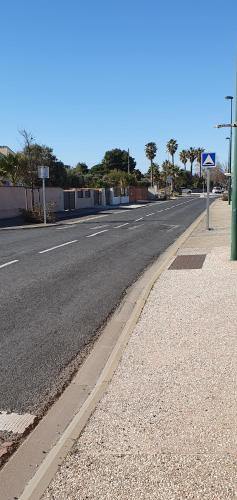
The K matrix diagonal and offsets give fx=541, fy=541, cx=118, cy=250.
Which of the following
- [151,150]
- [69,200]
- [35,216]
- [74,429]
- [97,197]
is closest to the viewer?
[74,429]

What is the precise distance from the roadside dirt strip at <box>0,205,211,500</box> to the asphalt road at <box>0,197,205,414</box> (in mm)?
231

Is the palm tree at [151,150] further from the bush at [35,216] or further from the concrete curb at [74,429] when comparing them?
the concrete curb at [74,429]

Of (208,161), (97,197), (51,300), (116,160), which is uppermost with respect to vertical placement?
(116,160)

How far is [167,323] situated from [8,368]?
2.21 meters

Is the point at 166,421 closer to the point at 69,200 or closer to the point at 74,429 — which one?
the point at 74,429

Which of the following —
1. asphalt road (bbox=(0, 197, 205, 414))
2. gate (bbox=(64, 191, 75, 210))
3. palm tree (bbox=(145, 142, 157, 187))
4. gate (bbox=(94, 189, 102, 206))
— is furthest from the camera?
palm tree (bbox=(145, 142, 157, 187))

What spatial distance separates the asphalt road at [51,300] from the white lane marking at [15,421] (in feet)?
0.48

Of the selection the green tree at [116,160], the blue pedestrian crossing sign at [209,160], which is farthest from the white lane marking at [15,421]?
the green tree at [116,160]

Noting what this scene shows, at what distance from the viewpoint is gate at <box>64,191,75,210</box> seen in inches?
1778

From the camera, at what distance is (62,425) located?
4.25 meters

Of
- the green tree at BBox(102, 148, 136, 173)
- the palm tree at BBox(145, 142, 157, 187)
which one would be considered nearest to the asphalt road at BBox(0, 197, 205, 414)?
the palm tree at BBox(145, 142, 157, 187)

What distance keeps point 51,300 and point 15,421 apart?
4.68 m

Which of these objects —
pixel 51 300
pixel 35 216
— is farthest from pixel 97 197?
pixel 51 300

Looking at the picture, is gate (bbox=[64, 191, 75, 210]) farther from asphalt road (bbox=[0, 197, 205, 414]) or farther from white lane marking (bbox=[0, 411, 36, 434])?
white lane marking (bbox=[0, 411, 36, 434])
